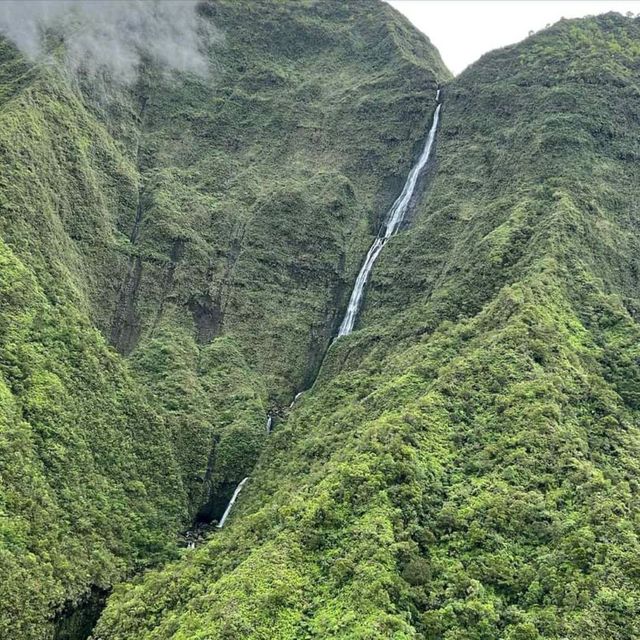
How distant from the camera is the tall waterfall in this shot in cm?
4172

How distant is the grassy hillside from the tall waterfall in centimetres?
78

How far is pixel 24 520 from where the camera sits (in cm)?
2358

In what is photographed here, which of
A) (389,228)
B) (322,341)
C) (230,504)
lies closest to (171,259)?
(322,341)

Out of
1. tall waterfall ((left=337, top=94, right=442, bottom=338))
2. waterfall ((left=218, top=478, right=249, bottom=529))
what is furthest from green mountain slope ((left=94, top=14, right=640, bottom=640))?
tall waterfall ((left=337, top=94, right=442, bottom=338))

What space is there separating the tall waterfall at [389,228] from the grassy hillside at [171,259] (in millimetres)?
780

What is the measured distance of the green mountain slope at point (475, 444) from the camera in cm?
1983

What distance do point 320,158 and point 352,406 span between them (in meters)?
24.0

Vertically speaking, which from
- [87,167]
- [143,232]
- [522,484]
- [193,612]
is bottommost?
[193,612]

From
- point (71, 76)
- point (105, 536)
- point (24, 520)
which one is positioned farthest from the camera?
point (71, 76)

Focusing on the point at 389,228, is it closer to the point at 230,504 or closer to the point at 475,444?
the point at 230,504

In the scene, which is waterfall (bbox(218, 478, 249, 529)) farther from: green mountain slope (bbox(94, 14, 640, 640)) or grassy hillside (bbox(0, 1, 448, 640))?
green mountain slope (bbox(94, 14, 640, 640))

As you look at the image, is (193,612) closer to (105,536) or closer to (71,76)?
(105,536)

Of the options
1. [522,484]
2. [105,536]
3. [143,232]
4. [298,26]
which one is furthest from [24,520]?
[298,26]

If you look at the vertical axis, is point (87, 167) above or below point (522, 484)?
above
